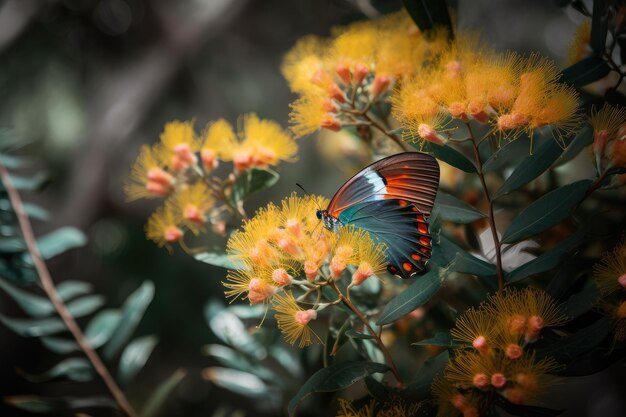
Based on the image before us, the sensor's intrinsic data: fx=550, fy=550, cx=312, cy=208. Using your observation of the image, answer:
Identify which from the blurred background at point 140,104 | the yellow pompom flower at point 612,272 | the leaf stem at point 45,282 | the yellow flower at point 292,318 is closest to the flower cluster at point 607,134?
the yellow pompom flower at point 612,272

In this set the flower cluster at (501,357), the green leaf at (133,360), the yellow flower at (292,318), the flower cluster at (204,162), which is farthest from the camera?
the green leaf at (133,360)

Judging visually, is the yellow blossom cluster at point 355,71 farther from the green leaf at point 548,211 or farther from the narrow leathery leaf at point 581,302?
the narrow leathery leaf at point 581,302

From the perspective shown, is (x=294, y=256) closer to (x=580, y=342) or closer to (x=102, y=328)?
(x=580, y=342)

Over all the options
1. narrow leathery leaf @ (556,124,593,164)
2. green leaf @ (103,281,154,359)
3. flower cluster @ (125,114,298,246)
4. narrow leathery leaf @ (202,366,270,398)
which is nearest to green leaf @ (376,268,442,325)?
narrow leathery leaf @ (556,124,593,164)

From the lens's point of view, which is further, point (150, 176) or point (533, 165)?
point (150, 176)

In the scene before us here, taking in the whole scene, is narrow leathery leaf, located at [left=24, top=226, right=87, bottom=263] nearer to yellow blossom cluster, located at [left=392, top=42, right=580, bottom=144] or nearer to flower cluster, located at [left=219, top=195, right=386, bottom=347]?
flower cluster, located at [left=219, top=195, right=386, bottom=347]

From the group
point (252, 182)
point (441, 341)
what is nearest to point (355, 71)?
point (252, 182)
